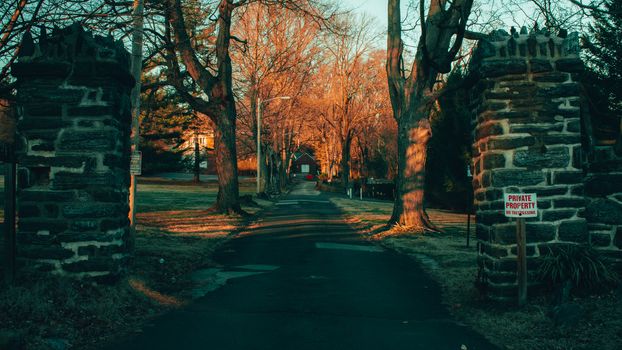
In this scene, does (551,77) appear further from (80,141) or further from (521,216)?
(80,141)

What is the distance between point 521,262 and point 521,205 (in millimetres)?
767

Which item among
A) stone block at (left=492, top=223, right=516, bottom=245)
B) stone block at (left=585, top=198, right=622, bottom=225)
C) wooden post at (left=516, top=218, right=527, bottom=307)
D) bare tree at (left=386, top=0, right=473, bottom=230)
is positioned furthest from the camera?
bare tree at (left=386, top=0, right=473, bottom=230)

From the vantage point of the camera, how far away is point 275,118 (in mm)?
48469

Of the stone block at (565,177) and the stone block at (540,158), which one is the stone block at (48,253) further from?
the stone block at (565,177)

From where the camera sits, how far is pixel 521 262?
7855 mm

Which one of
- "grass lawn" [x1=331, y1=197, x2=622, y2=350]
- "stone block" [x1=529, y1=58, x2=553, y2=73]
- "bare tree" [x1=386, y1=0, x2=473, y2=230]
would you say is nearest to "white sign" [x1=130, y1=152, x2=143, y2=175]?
"grass lawn" [x1=331, y1=197, x2=622, y2=350]

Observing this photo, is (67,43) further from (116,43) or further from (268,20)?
(268,20)

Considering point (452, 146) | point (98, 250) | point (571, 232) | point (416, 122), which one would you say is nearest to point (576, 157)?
point (571, 232)

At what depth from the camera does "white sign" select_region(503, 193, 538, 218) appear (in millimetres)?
7888

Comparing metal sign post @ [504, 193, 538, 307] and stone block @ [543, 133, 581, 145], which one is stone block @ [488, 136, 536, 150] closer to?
stone block @ [543, 133, 581, 145]

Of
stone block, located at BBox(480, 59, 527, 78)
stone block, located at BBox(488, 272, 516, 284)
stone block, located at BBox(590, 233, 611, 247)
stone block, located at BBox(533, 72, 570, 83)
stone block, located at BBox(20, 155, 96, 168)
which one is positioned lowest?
stone block, located at BBox(488, 272, 516, 284)

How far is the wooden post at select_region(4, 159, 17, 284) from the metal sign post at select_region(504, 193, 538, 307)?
6636 mm

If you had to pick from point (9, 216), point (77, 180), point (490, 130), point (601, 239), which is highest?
point (490, 130)

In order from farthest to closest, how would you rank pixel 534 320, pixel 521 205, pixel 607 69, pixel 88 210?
pixel 607 69 → pixel 88 210 → pixel 521 205 → pixel 534 320
